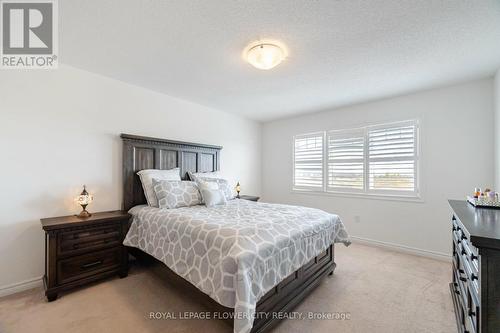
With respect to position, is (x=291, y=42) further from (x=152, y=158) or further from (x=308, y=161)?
(x=308, y=161)

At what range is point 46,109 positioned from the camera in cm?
244

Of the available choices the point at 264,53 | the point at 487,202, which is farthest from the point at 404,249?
the point at 264,53

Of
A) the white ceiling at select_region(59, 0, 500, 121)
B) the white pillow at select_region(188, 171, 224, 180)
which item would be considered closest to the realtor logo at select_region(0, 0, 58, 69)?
the white ceiling at select_region(59, 0, 500, 121)

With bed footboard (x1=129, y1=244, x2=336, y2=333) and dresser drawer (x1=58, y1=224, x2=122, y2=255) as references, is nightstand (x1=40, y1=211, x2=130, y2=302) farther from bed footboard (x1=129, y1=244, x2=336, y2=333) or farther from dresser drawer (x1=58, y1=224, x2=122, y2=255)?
bed footboard (x1=129, y1=244, x2=336, y2=333)

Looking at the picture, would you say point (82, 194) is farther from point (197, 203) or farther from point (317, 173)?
point (317, 173)

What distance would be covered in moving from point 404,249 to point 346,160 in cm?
168

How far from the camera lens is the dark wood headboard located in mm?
2996

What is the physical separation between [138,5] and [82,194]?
206 cm

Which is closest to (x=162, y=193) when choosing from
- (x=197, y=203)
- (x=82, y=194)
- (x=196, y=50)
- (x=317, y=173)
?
(x=197, y=203)

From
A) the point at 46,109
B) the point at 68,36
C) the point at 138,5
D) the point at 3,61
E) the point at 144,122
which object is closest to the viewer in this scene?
the point at 138,5

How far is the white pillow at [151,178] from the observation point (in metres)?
2.87

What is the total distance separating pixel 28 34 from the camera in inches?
79.0

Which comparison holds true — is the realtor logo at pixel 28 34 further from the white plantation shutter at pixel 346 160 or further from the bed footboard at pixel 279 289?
the white plantation shutter at pixel 346 160

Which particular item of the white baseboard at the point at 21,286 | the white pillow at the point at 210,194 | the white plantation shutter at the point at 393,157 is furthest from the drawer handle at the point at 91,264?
the white plantation shutter at the point at 393,157
